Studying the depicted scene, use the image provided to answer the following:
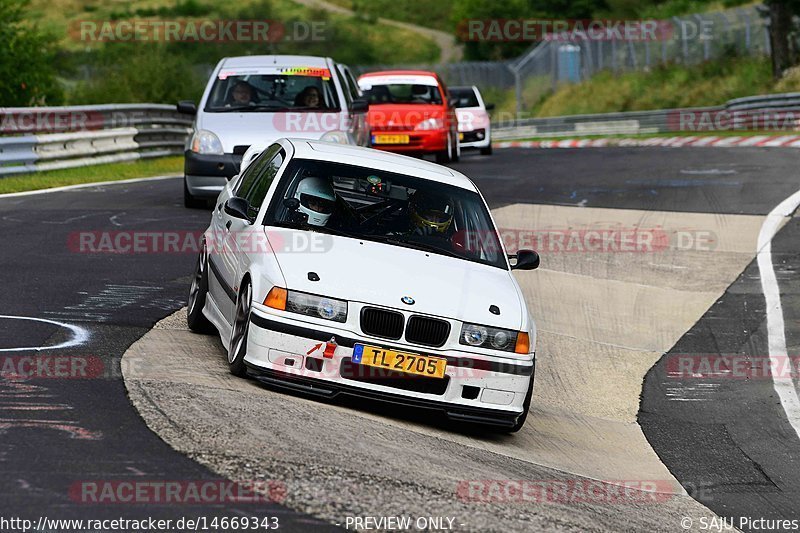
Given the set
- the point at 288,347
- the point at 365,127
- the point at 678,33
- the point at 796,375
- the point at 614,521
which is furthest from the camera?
the point at 678,33

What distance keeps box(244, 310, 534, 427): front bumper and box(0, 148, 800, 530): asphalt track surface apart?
0.88 m

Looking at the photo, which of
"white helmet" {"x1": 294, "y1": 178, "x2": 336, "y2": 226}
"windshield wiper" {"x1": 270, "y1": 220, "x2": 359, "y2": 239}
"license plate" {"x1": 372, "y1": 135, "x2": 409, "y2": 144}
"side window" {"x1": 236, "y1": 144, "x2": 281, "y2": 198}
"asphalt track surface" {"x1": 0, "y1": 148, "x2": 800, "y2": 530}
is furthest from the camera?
"license plate" {"x1": 372, "y1": 135, "x2": 409, "y2": 144}

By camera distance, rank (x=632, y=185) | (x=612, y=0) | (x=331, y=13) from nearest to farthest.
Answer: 1. (x=632, y=185)
2. (x=612, y=0)
3. (x=331, y=13)

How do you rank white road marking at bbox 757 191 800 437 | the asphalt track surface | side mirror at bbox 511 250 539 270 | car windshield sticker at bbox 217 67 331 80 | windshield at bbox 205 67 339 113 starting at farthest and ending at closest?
1. car windshield sticker at bbox 217 67 331 80
2. windshield at bbox 205 67 339 113
3. white road marking at bbox 757 191 800 437
4. side mirror at bbox 511 250 539 270
5. the asphalt track surface

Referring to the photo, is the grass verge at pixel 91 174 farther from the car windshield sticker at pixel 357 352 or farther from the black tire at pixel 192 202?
the car windshield sticker at pixel 357 352

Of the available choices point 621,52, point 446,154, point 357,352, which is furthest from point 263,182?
point 621,52

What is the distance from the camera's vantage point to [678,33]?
163 feet

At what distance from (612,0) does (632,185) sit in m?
65.7

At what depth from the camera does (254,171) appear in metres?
9.59

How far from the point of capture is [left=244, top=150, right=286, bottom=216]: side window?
883 cm

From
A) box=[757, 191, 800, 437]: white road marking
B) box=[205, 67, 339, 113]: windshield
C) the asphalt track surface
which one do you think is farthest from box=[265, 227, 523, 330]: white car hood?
box=[205, 67, 339, 113]: windshield

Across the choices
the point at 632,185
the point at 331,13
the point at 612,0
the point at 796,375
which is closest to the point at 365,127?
the point at 632,185

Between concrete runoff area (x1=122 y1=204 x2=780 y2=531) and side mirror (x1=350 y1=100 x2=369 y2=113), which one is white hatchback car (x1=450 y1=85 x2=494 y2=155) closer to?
side mirror (x1=350 y1=100 x2=369 y2=113)

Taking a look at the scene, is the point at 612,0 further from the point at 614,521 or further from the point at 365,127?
the point at 614,521
